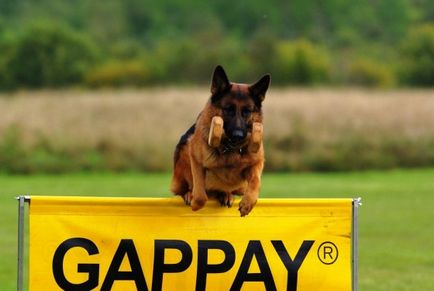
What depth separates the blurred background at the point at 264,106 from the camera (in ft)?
75.3

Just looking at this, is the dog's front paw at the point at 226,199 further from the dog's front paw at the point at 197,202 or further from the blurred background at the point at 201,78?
the blurred background at the point at 201,78

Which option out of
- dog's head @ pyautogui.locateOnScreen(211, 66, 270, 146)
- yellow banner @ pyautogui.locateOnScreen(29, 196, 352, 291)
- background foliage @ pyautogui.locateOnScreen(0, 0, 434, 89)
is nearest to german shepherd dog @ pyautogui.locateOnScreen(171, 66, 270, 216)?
dog's head @ pyautogui.locateOnScreen(211, 66, 270, 146)

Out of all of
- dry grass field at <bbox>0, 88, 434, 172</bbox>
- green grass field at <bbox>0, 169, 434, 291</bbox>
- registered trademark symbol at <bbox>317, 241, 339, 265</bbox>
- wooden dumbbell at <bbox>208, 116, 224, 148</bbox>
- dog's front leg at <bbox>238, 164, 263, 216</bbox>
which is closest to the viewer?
wooden dumbbell at <bbox>208, 116, 224, 148</bbox>

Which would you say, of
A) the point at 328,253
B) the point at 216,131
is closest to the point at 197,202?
the point at 216,131

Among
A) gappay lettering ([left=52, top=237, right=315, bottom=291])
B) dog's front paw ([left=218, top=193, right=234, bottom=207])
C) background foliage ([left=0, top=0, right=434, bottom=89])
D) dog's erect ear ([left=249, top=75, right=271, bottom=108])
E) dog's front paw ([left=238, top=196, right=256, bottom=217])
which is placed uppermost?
background foliage ([left=0, top=0, right=434, bottom=89])

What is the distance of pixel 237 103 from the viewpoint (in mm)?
7242

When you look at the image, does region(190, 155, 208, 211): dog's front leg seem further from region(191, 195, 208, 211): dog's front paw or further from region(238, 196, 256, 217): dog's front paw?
region(238, 196, 256, 217): dog's front paw

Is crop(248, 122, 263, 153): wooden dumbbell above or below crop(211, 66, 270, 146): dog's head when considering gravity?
below

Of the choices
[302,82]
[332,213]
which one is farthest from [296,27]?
[332,213]

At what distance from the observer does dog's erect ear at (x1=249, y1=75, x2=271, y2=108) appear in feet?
24.1

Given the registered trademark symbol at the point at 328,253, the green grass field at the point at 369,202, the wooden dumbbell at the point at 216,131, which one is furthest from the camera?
the green grass field at the point at 369,202

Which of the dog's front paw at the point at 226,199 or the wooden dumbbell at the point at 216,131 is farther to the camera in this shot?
the dog's front paw at the point at 226,199

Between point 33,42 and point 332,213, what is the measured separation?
5020 centimetres

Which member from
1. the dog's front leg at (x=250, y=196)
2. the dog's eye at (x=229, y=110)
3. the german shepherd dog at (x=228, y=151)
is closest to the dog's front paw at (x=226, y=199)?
the german shepherd dog at (x=228, y=151)
